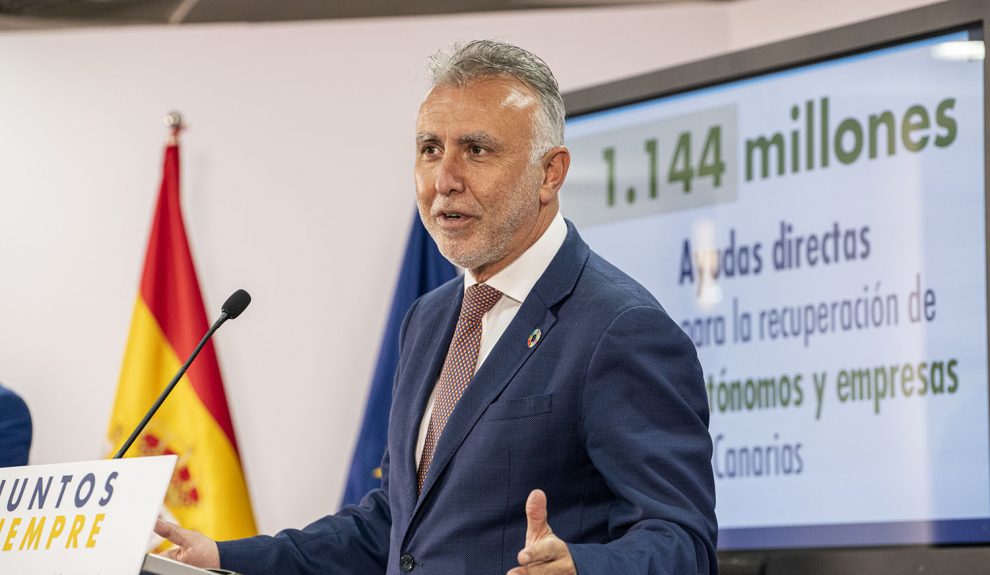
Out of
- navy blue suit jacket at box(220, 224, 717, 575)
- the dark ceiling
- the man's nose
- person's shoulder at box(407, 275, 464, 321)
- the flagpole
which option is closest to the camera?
navy blue suit jacket at box(220, 224, 717, 575)

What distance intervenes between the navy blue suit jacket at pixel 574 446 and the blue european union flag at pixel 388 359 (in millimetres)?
2277

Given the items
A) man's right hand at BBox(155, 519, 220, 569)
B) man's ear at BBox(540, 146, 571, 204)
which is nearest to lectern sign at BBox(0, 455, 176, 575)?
man's right hand at BBox(155, 519, 220, 569)

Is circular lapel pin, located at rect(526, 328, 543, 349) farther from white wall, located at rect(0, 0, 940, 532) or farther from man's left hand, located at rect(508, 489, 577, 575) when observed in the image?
white wall, located at rect(0, 0, 940, 532)

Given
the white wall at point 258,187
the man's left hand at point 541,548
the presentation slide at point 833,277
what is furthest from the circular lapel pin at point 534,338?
the white wall at point 258,187

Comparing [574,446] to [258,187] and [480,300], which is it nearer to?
[480,300]

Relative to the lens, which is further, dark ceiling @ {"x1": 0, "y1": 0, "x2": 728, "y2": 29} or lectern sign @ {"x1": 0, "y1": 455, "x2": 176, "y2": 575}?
dark ceiling @ {"x1": 0, "y1": 0, "x2": 728, "y2": 29}

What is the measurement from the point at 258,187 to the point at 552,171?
274 centimetres

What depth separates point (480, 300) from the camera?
2525mm

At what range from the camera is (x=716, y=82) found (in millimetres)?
4289

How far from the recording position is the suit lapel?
2.33 meters

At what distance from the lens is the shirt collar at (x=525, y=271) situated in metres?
2.48

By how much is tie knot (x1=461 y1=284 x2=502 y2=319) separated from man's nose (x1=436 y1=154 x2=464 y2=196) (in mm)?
201

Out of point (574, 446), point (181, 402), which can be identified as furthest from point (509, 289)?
point (181, 402)

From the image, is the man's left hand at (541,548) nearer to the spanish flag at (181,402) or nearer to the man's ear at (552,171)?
the man's ear at (552,171)
